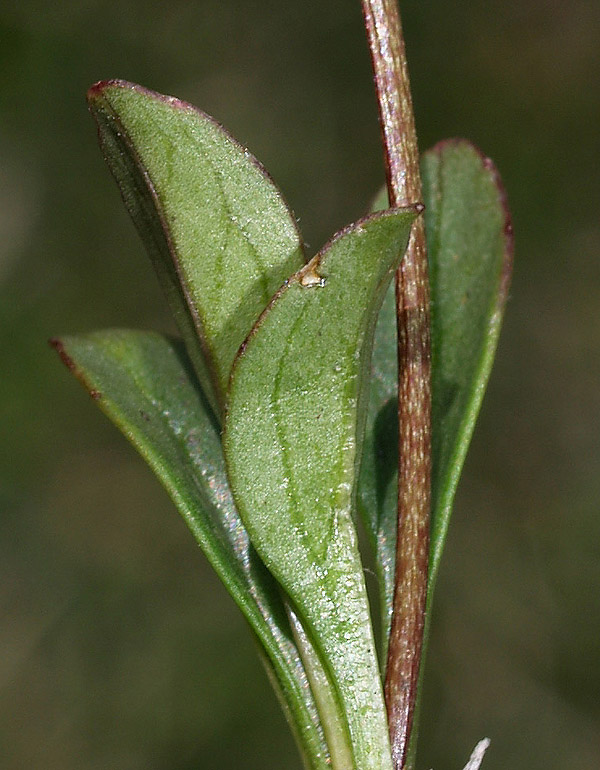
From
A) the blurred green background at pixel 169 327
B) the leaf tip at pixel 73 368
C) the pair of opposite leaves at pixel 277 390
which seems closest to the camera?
the pair of opposite leaves at pixel 277 390

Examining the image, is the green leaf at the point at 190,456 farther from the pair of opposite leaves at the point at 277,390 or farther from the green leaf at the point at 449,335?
the green leaf at the point at 449,335

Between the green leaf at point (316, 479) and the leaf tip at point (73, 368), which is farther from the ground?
the leaf tip at point (73, 368)

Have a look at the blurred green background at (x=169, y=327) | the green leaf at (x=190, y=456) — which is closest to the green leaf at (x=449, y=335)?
the green leaf at (x=190, y=456)

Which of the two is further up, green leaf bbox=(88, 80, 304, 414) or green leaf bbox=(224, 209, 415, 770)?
green leaf bbox=(88, 80, 304, 414)

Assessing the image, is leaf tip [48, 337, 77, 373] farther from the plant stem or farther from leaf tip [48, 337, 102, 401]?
the plant stem

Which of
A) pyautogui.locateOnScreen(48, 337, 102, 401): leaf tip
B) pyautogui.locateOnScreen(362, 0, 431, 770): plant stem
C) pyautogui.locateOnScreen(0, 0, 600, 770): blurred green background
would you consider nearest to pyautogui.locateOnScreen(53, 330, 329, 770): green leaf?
pyautogui.locateOnScreen(48, 337, 102, 401): leaf tip

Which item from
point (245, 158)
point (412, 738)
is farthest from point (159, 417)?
point (412, 738)

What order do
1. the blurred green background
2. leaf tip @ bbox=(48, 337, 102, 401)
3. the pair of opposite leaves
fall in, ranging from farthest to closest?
the blurred green background
leaf tip @ bbox=(48, 337, 102, 401)
the pair of opposite leaves

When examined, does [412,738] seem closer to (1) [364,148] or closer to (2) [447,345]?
(2) [447,345]
